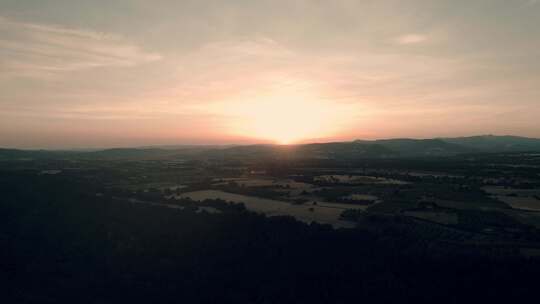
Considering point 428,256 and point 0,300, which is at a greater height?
point 428,256

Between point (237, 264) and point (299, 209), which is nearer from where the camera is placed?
point (237, 264)

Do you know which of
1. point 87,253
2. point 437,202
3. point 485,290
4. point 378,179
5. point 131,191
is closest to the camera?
point 485,290

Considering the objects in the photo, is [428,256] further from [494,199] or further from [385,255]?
[494,199]

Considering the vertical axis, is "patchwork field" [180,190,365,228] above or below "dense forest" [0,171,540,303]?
above

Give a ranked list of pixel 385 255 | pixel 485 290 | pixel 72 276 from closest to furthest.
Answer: pixel 485 290 → pixel 385 255 → pixel 72 276

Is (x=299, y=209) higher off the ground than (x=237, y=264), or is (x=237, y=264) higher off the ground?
(x=299, y=209)

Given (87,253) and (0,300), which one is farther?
(87,253)

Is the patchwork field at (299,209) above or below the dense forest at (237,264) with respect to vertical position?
above

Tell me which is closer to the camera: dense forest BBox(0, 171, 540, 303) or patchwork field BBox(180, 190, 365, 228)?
dense forest BBox(0, 171, 540, 303)

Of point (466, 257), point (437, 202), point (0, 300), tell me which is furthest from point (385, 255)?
point (0, 300)

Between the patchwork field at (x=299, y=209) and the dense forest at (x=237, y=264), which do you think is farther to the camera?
the patchwork field at (x=299, y=209)
